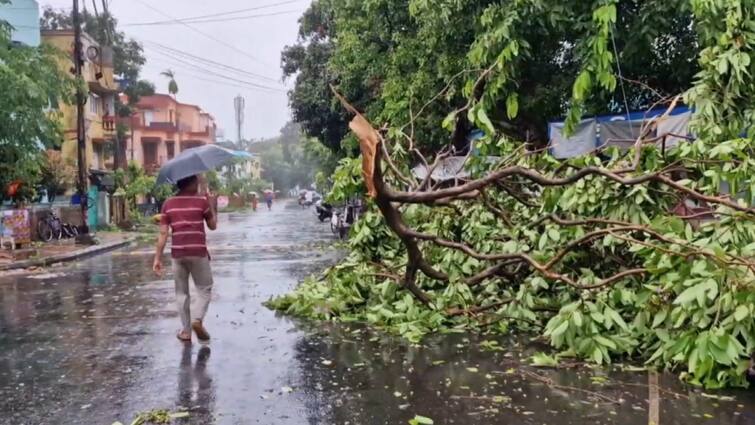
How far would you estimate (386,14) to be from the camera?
16422mm

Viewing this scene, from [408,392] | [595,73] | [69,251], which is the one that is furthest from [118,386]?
[69,251]

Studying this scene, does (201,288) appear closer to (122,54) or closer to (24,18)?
(24,18)

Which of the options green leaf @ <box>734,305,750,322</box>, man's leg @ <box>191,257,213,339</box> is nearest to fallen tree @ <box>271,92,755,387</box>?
green leaf @ <box>734,305,750,322</box>

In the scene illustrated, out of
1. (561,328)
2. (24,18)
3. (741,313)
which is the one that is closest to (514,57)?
(561,328)

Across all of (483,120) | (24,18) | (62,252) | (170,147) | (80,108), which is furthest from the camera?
(170,147)

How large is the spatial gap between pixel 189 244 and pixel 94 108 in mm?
33046

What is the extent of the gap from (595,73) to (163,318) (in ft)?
22.4

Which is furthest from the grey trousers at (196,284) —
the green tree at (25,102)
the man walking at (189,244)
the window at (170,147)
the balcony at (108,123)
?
the window at (170,147)

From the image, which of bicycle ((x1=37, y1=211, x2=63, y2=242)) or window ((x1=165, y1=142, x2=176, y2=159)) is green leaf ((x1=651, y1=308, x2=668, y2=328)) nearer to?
bicycle ((x1=37, y1=211, x2=63, y2=242))

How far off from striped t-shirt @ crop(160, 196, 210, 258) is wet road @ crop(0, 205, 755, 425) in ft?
3.11

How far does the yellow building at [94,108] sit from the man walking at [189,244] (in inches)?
1084

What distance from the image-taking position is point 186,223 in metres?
6.69

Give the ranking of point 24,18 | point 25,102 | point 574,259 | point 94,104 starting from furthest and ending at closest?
point 94,104, point 24,18, point 25,102, point 574,259

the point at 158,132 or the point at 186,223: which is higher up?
the point at 158,132
